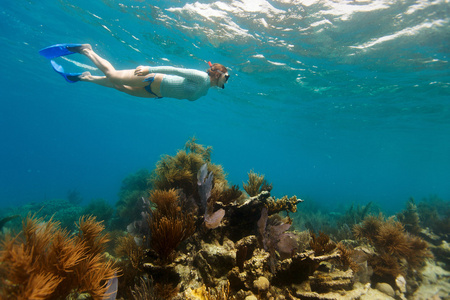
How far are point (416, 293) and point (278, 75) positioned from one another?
1670cm

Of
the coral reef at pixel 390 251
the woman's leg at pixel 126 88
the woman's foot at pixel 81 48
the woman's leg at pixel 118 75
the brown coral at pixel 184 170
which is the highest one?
the woman's foot at pixel 81 48

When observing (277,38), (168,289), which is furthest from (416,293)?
(277,38)

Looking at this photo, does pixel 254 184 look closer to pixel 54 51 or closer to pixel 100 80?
pixel 100 80

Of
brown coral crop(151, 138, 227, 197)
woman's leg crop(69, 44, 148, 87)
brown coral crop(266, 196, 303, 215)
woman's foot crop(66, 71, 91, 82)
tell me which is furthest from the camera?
woman's foot crop(66, 71, 91, 82)

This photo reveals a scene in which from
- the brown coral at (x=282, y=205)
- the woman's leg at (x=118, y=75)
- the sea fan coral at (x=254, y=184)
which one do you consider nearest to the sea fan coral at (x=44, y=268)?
the brown coral at (x=282, y=205)

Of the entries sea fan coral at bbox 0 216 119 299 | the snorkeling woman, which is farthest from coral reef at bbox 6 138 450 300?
the snorkeling woman

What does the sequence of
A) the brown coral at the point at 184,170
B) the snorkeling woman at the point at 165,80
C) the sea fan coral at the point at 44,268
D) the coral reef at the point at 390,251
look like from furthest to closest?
the brown coral at the point at 184,170
the snorkeling woman at the point at 165,80
the coral reef at the point at 390,251
the sea fan coral at the point at 44,268

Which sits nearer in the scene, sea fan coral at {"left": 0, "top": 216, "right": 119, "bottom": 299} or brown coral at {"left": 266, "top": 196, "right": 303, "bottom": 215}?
sea fan coral at {"left": 0, "top": 216, "right": 119, "bottom": 299}

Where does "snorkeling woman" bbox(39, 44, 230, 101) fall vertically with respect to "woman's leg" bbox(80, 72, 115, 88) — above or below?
above

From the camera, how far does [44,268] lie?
190 cm

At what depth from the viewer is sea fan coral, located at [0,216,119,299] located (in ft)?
5.28

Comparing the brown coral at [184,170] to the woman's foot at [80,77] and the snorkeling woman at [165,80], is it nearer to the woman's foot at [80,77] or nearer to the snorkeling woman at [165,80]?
the snorkeling woman at [165,80]

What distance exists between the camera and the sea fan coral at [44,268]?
1.61 m

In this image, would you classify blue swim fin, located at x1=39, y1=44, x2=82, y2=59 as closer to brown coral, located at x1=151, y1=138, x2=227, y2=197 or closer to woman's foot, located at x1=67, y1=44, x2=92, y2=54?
woman's foot, located at x1=67, y1=44, x2=92, y2=54
